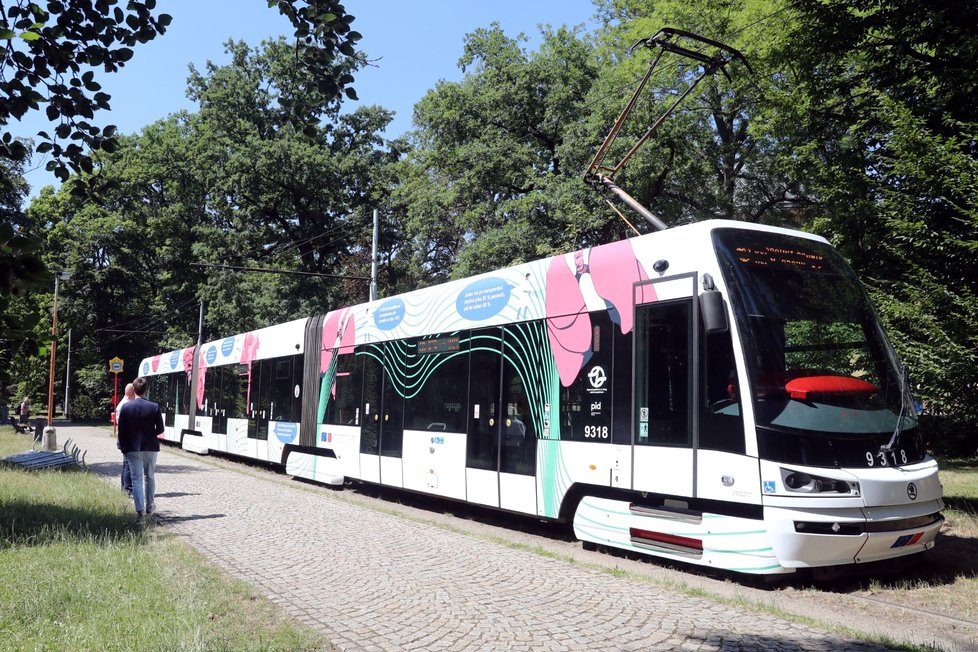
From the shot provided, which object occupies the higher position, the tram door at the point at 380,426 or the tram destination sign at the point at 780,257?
the tram destination sign at the point at 780,257

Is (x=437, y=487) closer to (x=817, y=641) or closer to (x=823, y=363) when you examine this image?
(x=823, y=363)

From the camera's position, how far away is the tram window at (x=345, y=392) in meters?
13.6

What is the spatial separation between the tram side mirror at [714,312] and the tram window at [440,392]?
14.1 ft

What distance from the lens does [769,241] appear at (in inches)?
307

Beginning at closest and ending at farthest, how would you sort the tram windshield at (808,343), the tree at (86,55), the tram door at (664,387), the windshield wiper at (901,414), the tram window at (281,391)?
the tree at (86,55), the tram windshield at (808,343), the windshield wiper at (901,414), the tram door at (664,387), the tram window at (281,391)

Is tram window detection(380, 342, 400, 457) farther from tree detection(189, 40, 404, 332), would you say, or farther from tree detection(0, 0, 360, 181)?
tree detection(189, 40, 404, 332)

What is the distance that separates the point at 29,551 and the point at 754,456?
6.63m

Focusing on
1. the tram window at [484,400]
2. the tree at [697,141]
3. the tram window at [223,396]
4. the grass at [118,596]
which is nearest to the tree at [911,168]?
the tram window at [484,400]

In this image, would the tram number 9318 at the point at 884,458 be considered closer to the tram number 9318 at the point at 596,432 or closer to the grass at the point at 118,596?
the tram number 9318 at the point at 596,432

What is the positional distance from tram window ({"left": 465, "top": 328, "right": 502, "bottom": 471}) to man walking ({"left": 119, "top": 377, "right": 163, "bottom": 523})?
3940 mm

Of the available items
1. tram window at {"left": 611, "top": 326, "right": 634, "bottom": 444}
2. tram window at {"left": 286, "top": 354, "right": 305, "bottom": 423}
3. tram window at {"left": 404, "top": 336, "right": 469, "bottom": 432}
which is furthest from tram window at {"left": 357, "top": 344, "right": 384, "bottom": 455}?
tram window at {"left": 611, "top": 326, "right": 634, "bottom": 444}

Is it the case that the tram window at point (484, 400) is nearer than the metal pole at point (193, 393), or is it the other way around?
the tram window at point (484, 400)

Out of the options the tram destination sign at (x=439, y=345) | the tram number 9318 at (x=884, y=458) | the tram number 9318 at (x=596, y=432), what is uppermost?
the tram destination sign at (x=439, y=345)

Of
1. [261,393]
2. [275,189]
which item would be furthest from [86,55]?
[275,189]
